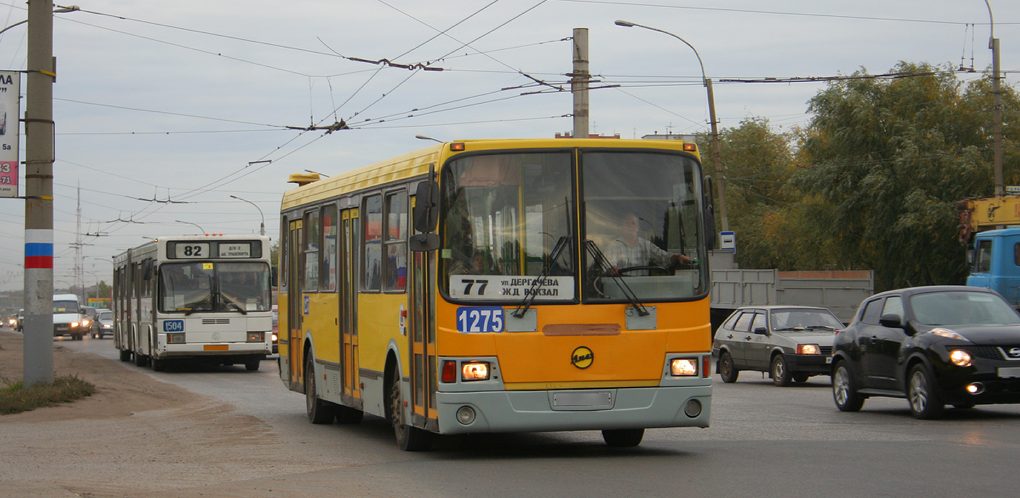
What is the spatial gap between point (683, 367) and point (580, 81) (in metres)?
12.0

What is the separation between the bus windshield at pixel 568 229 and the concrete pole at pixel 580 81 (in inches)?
417

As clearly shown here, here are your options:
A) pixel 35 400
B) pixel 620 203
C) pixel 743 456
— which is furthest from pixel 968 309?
pixel 35 400

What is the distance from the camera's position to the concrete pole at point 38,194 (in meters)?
16.9

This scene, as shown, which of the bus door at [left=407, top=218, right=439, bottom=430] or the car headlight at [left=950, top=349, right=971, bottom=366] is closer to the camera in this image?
the bus door at [left=407, top=218, right=439, bottom=430]

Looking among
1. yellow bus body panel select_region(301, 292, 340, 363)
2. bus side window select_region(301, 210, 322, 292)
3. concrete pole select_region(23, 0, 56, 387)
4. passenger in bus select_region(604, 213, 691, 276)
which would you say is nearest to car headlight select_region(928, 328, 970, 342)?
passenger in bus select_region(604, 213, 691, 276)

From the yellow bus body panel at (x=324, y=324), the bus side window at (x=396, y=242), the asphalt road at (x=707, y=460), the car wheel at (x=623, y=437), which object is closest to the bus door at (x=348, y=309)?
the yellow bus body panel at (x=324, y=324)

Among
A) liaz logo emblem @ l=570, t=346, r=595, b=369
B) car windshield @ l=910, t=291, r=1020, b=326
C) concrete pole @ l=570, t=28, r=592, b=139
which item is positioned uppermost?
concrete pole @ l=570, t=28, r=592, b=139

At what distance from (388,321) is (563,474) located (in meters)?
2.76

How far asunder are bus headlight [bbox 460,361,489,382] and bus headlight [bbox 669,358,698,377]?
1.58 m

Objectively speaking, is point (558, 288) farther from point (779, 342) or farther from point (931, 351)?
point (779, 342)

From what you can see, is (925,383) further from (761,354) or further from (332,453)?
(761,354)

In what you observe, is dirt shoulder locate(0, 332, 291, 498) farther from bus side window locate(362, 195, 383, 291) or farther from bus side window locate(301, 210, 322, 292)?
bus side window locate(362, 195, 383, 291)

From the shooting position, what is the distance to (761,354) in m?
21.5

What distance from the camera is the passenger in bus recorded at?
9.90 metres
